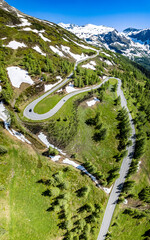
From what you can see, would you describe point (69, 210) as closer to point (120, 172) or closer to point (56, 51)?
point (120, 172)

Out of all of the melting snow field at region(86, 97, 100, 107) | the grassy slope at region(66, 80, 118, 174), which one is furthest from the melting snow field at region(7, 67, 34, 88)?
the melting snow field at region(86, 97, 100, 107)

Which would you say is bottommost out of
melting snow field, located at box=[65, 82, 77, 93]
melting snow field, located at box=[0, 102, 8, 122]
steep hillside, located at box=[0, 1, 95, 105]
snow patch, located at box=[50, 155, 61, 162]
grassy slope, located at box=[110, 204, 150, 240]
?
grassy slope, located at box=[110, 204, 150, 240]

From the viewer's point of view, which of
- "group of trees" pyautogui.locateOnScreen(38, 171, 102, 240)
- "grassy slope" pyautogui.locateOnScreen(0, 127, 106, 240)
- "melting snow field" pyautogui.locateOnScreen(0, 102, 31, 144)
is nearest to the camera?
"grassy slope" pyautogui.locateOnScreen(0, 127, 106, 240)

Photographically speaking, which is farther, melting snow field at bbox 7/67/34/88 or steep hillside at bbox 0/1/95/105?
steep hillside at bbox 0/1/95/105

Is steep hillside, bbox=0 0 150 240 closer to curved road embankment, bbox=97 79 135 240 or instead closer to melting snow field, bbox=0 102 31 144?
melting snow field, bbox=0 102 31 144

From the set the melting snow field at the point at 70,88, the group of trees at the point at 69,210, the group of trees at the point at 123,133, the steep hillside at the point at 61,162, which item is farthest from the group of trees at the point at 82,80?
the group of trees at the point at 69,210

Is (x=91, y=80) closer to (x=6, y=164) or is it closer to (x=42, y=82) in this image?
(x=42, y=82)

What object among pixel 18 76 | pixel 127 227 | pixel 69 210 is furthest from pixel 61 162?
pixel 18 76
